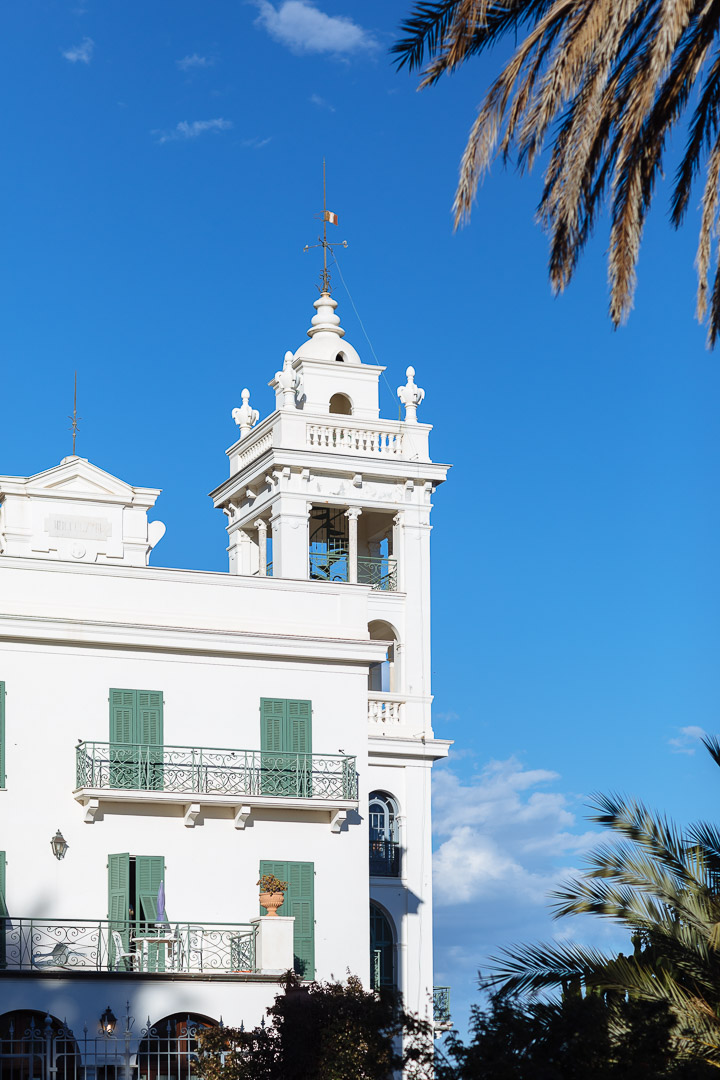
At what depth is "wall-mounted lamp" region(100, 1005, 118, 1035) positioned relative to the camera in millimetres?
29953

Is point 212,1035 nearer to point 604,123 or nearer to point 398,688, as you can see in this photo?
point 604,123

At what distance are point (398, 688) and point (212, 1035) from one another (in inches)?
777

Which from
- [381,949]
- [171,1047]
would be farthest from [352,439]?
[171,1047]

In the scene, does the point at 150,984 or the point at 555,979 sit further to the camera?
the point at 150,984

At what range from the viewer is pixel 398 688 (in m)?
45.3

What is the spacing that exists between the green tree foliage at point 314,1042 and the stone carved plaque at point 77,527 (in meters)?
15.4

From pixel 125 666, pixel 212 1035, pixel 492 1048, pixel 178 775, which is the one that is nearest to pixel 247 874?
pixel 178 775

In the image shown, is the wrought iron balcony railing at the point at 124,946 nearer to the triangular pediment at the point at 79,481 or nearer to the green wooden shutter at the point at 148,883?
the green wooden shutter at the point at 148,883

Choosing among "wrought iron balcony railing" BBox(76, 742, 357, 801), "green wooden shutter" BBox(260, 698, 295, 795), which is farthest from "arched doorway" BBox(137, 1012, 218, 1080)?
"green wooden shutter" BBox(260, 698, 295, 795)

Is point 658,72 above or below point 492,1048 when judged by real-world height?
above

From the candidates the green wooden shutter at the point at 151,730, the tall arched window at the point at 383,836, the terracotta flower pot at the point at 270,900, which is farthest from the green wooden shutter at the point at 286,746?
the tall arched window at the point at 383,836

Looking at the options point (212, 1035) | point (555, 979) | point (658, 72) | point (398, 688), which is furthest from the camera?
point (398, 688)

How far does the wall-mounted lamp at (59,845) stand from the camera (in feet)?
105

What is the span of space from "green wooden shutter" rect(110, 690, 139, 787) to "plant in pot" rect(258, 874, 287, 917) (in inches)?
108
